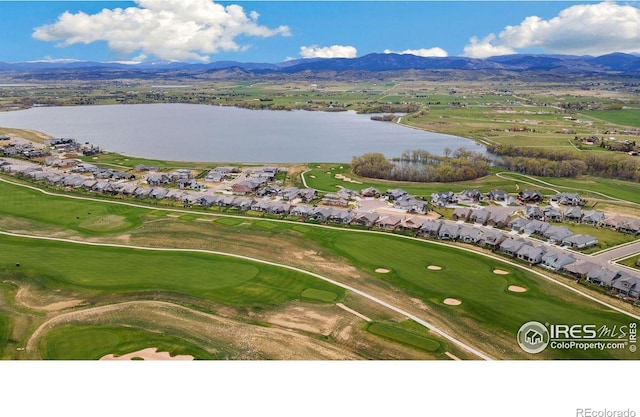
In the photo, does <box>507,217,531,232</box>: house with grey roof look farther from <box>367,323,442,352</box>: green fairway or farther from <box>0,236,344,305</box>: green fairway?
<box>367,323,442,352</box>: green fairway

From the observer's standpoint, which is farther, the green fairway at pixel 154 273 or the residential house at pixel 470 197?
the residential house at pixel 470 197

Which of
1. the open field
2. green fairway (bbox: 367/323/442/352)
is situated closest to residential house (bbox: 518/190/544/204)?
the open field

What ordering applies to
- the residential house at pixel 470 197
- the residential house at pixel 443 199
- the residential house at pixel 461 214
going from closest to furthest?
the residential house at pixel 461 214, the residential house at pixel 443 199, the residential house at pixel 470 197

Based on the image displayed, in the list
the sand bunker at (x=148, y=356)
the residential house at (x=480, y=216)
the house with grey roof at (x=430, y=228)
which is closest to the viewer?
the sand bunker at (x=148, y=356)

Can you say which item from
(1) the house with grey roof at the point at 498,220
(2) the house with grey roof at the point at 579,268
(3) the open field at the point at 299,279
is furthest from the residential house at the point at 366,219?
(2) the house with grey roof at the point at 579,268

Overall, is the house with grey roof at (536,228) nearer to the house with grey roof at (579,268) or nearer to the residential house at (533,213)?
the residential house at (533,213)

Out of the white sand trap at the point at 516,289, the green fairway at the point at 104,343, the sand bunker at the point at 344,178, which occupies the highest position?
the sand bunker at the point at 344,178

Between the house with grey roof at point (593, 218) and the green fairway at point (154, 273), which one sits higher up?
the house with grey roof at point (593, 218)
